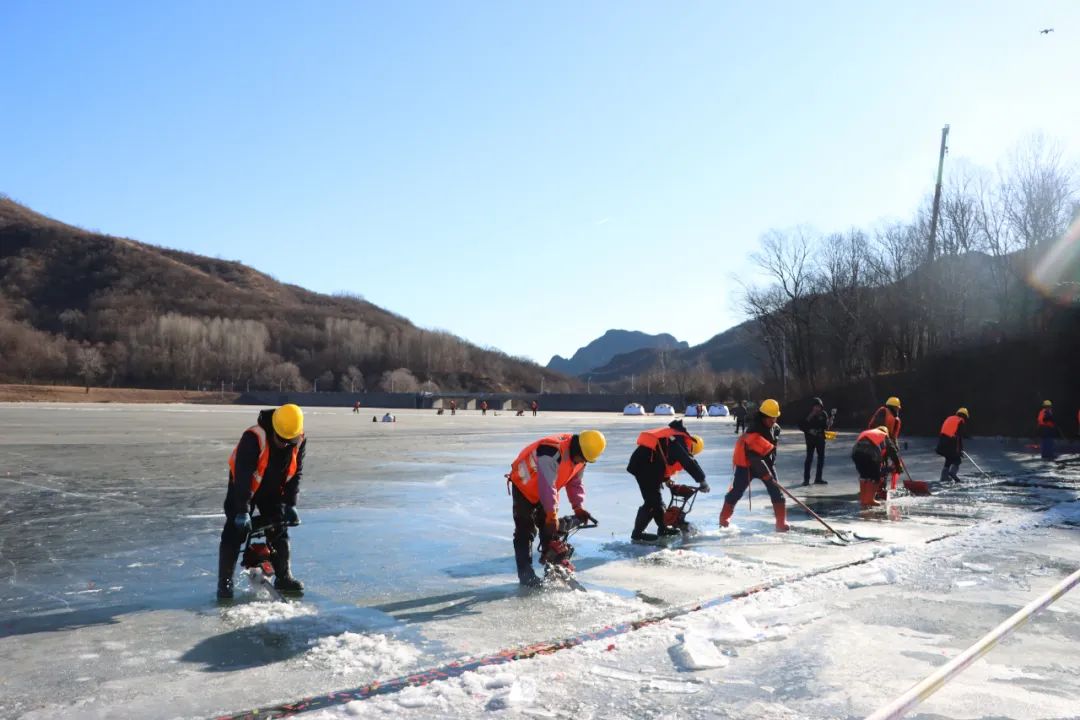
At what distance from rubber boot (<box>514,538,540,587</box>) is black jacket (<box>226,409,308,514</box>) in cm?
203

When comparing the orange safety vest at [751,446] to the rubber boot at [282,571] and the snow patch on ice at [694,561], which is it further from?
the rubber boot at [282,571]

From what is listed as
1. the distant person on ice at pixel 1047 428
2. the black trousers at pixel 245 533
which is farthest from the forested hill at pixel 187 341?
the black trousers at pixel 245 533

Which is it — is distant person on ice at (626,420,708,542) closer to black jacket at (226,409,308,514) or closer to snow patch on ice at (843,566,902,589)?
snow patch on ice at (843,566,902,589)

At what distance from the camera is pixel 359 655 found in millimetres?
5141

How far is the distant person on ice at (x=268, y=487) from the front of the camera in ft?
21.1

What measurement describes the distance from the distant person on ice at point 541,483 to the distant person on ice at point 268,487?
1.94 m

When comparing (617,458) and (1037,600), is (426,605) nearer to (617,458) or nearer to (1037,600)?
(1037,600)

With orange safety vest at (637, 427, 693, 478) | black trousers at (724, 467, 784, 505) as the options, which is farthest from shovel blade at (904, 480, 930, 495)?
orange safety vest at (637, 427, 693, 478)

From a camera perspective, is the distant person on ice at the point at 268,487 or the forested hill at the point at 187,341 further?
the forested hill at the point at 187,341

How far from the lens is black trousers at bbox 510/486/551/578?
726 centimetres

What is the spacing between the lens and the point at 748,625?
5941 millimetres

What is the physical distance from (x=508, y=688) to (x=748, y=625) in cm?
220

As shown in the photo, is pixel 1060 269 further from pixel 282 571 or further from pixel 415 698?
pixel 415 698

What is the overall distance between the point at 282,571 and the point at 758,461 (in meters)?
5.81
